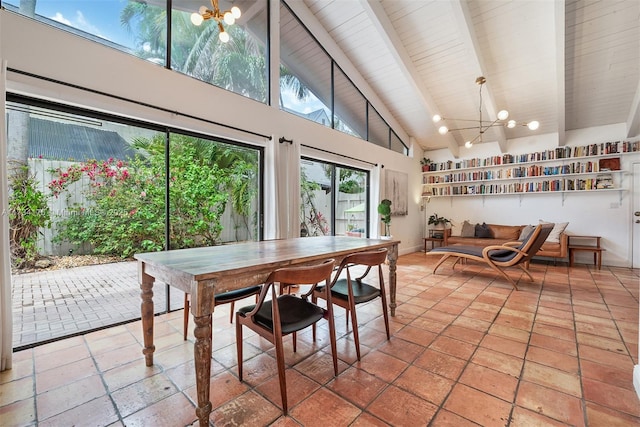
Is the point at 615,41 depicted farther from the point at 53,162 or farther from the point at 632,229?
the point at 53,162

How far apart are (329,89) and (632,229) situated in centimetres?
599

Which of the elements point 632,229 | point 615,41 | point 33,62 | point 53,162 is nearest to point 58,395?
point 33,62

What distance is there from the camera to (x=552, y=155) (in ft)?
17.9

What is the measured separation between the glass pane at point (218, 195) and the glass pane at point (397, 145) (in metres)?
3.77

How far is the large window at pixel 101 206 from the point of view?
254cm

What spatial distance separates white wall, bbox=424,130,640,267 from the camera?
195 inches

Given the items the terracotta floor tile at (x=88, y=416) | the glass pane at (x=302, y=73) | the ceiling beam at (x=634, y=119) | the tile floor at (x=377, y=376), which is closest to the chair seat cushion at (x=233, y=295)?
the tile floor at (x=377, y=376)

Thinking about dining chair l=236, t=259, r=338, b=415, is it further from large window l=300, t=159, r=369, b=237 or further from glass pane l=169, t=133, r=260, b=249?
large window l=300, t=159, r=369, b=237

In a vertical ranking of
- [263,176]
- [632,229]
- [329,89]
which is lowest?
[632,229]

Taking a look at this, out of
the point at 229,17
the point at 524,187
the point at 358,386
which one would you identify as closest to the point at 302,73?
the point at 229,17

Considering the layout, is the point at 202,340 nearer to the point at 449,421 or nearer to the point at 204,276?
the point at 204,276

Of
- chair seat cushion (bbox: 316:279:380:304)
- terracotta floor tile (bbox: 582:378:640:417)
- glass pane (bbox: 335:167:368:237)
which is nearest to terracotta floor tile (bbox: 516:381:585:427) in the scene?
terracotta floor tile (bbox: 582:378:640:417)

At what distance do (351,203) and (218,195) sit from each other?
109 inches

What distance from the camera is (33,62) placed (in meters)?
1.99
